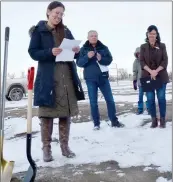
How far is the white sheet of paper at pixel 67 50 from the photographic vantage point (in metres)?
3.85

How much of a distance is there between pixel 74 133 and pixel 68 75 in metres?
1.76

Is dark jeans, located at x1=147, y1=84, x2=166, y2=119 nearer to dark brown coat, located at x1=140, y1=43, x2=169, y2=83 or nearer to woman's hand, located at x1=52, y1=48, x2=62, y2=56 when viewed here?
dark brown coat, located at x1=140, y1=43, x2=169, y2=83

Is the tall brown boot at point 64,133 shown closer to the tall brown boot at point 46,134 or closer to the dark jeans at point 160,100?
the tall brown boot at point 46,134

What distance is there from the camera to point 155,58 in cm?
A: 561

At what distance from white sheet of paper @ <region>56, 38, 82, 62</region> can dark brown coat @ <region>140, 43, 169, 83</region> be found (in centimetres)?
199

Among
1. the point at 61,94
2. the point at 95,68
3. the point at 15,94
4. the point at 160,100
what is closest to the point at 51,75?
the point at 61,94

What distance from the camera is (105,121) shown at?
6.53m

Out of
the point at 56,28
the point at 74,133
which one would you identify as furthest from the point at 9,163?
the point at 74,133

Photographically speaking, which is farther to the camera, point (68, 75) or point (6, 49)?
point (68, 75)

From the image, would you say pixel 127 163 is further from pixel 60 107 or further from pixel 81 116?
pixel 81 116

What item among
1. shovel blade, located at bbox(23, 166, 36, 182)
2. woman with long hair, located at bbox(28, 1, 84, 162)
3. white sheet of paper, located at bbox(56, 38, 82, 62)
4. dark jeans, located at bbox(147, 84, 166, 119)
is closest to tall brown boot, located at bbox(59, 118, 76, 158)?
woman with long hair, located at bbox(28, 1, 84, 162)

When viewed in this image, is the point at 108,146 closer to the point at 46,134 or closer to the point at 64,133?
the point at 64,133

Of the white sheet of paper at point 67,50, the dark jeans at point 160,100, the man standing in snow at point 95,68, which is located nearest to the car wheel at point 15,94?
the man standing in snow at point 95,68

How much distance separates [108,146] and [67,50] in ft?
4.63
